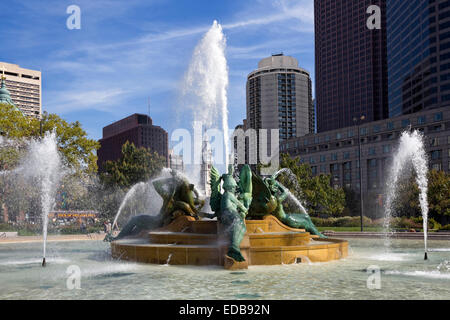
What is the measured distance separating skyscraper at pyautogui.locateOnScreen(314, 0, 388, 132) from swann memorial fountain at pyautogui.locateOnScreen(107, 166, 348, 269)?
540 feet

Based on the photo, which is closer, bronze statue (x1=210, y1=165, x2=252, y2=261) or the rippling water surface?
the rippling water surface

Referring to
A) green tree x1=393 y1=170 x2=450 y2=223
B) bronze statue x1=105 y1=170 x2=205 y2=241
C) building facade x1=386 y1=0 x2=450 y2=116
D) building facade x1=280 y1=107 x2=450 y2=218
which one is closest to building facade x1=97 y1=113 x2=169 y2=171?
building facade x1=280 y1=107 x2=450 y2=218

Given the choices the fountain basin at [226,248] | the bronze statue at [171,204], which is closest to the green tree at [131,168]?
the bronze statue at [171,204]

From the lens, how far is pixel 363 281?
44.0 feet

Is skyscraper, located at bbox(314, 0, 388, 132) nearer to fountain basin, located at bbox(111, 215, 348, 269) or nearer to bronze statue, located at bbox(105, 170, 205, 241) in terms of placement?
bronze statue, located at bbox(105, 170, 205, 241)

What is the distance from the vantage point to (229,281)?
13.4 m

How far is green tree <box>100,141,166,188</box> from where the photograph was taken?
5094 centimetres

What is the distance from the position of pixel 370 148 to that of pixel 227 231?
9162 cm

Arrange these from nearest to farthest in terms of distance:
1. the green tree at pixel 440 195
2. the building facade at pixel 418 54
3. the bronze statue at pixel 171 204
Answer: the bronze statue at pixel 171 204
the green tree at pixel 440 195
the building facade at pixel 418 54

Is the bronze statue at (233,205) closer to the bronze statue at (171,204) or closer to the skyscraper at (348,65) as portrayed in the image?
the bronze statue at (171,204)

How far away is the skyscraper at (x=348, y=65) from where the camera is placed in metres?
177

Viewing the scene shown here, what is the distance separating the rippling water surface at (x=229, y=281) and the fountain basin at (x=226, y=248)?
49cm

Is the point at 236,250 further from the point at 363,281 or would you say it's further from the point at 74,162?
the point at 74,162
